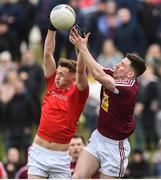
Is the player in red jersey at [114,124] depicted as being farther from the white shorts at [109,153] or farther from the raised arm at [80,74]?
the raised arm at [80,74]

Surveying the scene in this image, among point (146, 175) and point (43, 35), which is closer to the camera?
point (146, 175)

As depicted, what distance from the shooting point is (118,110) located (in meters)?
14.9

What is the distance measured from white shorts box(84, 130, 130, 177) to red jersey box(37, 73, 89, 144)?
36cm

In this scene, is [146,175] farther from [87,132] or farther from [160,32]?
[160,32]

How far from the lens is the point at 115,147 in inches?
595

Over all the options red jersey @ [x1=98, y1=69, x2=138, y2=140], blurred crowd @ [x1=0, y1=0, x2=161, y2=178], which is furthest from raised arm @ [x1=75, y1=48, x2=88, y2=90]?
blurred crowd @ [x1=0, y1=0, x2=161, y2=178]

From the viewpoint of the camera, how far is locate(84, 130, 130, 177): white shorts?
15.1m

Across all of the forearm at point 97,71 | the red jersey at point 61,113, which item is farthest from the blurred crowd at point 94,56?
the forearm at point 97,71

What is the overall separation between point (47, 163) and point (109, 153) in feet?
2.71

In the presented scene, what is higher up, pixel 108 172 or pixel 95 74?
pixel 95 74

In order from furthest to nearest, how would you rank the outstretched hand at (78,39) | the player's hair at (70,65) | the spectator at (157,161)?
the spectator at (157,161) < the player's hair at (70,65) < the outstretched hand at (78,39)

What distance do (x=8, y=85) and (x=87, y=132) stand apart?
191 cm

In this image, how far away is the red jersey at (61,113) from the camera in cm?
1502

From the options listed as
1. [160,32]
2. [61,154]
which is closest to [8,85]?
[160,32]
